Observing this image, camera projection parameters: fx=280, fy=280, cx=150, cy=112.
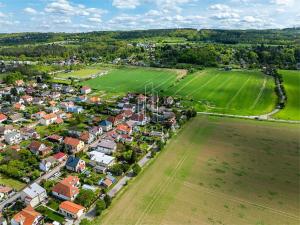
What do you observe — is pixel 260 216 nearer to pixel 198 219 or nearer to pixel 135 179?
pixel 198 219

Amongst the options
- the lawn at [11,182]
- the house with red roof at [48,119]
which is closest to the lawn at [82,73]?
the house with red roof at [48,119]

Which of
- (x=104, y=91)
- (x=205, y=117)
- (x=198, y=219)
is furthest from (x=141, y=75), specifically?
(x=198, y=219)

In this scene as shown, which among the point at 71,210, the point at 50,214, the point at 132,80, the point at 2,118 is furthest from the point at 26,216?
the point at 132,80

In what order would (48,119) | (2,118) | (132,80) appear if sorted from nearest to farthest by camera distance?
(48,119), (2,118), (132,80)

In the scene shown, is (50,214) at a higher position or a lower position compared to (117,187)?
lower

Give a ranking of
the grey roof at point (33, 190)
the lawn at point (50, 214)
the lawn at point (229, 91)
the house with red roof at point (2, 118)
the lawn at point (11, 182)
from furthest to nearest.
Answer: the lawn at point (229, 91) → the house with red roof at point (2, 118) → the lawn at point (11, 182) → the grey roof at point (33, 190) → the lawn at point (50, 214)

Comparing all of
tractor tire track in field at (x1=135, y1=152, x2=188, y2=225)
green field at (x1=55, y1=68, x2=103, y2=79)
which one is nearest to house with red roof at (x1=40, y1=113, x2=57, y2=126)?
tractor tire track in field at (x1=135, y1=152, x2=188, y2=225)

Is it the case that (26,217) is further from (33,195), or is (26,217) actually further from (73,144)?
(73,144)

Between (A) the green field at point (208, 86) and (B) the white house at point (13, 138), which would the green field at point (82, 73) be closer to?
(A) the green field at point (208, 86)
